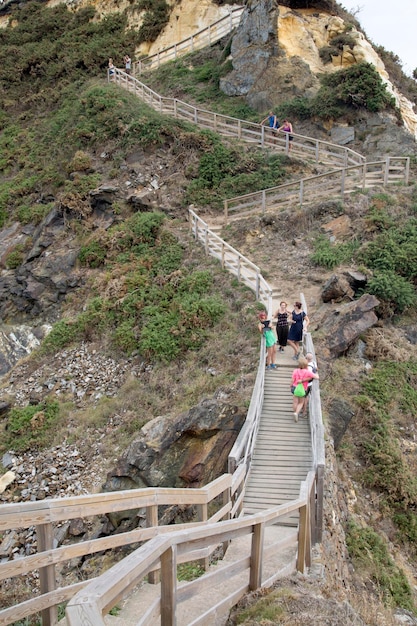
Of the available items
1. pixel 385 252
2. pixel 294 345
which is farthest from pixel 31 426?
pixel 385 252

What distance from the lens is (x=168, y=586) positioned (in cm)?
334

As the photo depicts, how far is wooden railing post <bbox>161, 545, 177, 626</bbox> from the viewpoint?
131 inches

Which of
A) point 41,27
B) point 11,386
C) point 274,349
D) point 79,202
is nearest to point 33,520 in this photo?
point 274,349

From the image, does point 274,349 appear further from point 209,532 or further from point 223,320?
point 209,532

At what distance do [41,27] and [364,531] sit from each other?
1630 inches

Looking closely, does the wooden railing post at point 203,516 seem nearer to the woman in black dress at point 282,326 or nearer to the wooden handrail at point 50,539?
the wooden handrail at point 50,539

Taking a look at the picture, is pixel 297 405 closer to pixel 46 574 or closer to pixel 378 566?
pixel 378 566

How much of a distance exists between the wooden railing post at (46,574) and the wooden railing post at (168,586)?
3.44 ft

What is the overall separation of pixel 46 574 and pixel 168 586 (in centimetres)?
118

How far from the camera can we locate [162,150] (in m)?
25.7

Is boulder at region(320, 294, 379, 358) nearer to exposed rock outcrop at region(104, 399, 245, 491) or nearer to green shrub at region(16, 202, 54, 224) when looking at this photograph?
exposed rock outcrop at region(104, 399, 245, 491)

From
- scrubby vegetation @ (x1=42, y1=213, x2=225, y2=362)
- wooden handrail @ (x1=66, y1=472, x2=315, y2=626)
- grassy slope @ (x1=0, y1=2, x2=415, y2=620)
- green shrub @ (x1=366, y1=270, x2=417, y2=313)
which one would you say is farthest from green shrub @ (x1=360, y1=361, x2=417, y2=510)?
wooden handrail @ (x1=66, y1=472, x2=315, y2=626)

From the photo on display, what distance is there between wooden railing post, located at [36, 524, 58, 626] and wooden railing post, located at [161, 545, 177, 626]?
105 cm

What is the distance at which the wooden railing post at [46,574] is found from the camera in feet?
13.0
